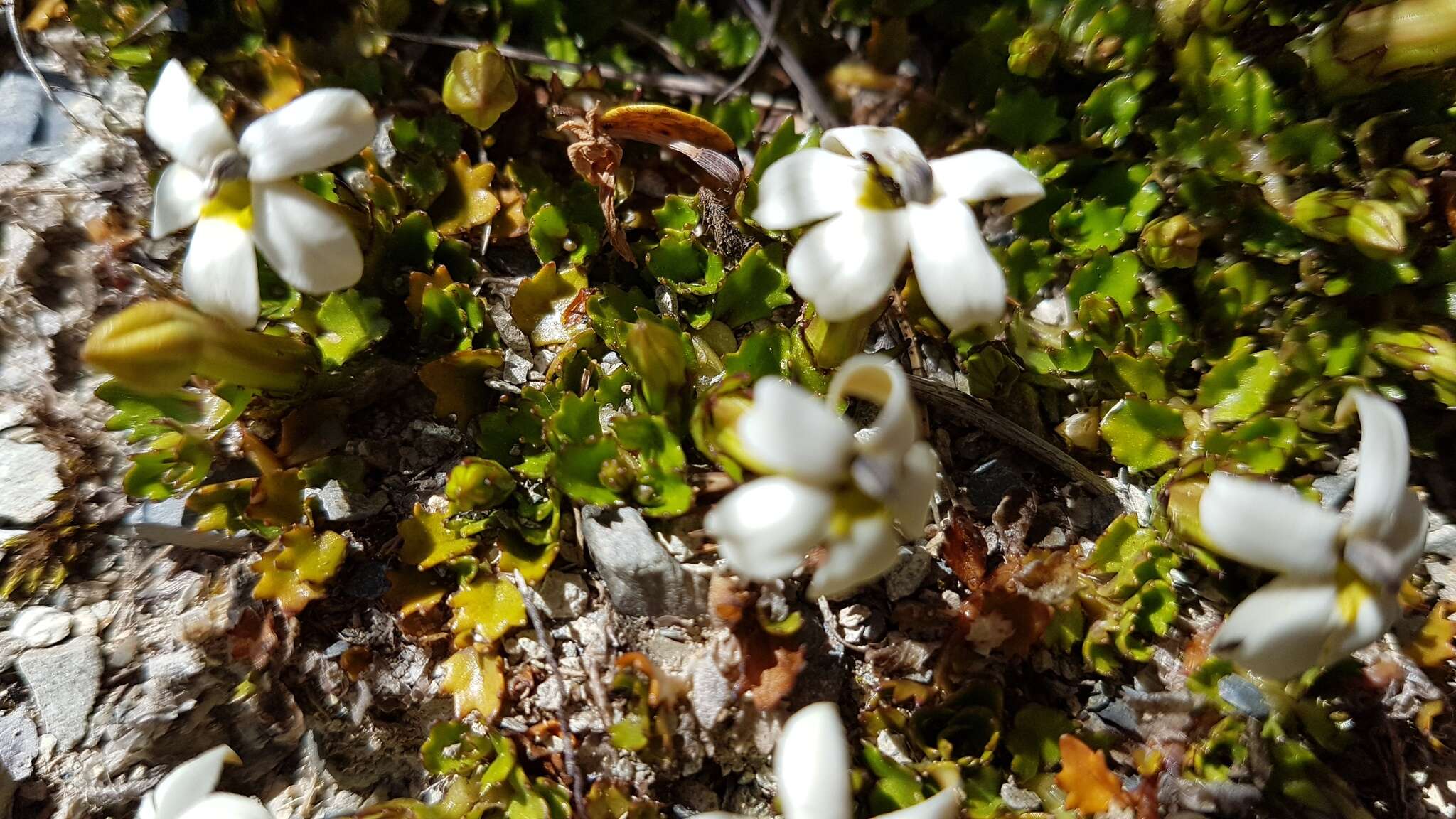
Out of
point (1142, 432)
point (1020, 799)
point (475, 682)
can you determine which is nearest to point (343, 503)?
point (475, 682)

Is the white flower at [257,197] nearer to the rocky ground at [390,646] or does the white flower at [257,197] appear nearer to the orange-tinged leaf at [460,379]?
the orange-tinged leaf at [460,379]

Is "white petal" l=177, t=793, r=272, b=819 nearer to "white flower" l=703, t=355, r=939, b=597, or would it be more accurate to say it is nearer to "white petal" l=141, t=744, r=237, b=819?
"white petal" l=141, t=744, r=237, b=819

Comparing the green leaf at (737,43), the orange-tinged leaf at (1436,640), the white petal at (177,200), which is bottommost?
the orange-tinged leaf at (1436,640)

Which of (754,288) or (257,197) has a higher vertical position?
(257,197)

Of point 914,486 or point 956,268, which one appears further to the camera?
point 956,268

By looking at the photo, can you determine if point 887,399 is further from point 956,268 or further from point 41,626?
point 41,626

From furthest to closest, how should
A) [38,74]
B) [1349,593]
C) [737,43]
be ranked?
1. [737,43]
2. [38,74]
3. [1349,593]

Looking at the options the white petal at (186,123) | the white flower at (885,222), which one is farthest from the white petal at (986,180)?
the white petal at (186,123)
